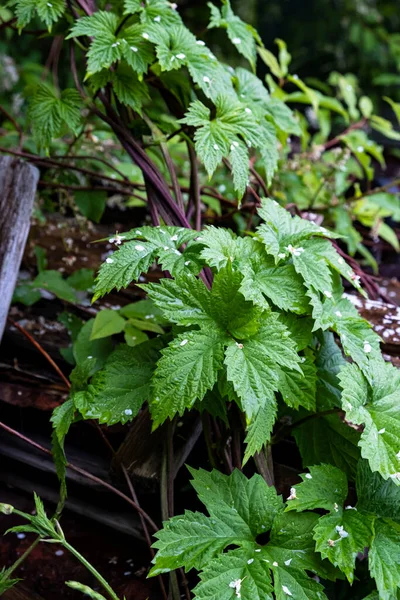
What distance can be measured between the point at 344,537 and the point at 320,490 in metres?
0.11

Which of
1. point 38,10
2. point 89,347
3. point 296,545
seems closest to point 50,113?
point 38,10

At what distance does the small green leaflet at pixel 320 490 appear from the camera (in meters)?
1.13

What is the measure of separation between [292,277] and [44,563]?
1000 millimetres

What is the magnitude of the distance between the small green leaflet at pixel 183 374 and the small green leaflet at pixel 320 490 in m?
0.27

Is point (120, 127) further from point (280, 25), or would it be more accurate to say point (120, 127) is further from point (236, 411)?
point (280, 25)

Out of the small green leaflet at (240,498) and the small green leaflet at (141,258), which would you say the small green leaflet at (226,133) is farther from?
the small green leaflet at (240,498)

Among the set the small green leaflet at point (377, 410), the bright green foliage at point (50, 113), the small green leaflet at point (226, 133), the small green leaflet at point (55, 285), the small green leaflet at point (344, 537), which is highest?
the bright green foliage at point (50, 113)

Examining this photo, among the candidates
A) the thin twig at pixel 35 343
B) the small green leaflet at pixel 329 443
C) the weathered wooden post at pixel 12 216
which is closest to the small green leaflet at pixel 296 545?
the small green leaflet at pixel 329 443

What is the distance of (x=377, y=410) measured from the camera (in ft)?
3.83

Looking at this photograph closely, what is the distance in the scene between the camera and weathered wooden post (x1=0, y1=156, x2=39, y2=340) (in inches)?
71.3

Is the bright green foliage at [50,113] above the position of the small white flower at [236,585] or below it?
above

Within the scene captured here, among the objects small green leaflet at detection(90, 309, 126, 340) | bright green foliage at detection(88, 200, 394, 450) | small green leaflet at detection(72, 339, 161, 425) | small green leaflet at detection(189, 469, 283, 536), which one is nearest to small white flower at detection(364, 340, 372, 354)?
bright green foliage at detection(88, 200, 394, 450)

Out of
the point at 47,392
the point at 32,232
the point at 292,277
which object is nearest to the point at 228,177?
the point at 32,232

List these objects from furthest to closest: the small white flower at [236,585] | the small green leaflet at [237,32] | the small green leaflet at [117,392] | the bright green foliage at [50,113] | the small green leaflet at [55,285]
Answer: the small green leaflet at [55,285]
the small green leaflet at [237,32]
the bright green foliage at [50,113]
the small green leaflet at [117,392]
the small white flower at [236,585]
